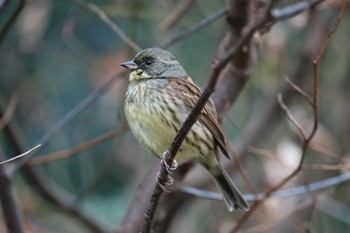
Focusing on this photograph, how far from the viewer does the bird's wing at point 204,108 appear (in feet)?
11.4

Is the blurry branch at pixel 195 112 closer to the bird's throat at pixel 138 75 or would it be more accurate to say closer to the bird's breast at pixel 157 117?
the bird's breast at pixel 157 117

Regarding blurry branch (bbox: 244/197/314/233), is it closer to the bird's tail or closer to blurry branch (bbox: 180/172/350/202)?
blurry branch (bbox: 180/172/350/202)

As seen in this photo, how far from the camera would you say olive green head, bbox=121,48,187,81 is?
3.66 m

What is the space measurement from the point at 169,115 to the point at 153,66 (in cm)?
40

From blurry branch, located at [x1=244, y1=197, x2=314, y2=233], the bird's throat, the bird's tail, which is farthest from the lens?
blurry branch, located at [x1=244, y1=197, x2=314, y2=233]

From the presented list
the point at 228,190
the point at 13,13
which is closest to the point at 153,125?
the point at 228,190

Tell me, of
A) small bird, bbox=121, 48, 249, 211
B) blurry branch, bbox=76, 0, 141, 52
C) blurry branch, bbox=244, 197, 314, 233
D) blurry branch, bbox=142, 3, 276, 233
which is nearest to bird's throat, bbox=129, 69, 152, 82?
small bird, bbox=121, 48, 249, 211

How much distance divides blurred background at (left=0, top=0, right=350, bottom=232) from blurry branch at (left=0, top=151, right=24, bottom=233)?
161 centimetres

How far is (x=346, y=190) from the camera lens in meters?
5.48

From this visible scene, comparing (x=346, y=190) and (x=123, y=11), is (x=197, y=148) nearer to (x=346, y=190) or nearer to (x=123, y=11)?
(x=123, y=11)

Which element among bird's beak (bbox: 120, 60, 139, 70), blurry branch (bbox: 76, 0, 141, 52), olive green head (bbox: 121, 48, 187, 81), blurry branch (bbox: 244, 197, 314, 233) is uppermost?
blurry branch (bbox: 76, 0, 141, 52)

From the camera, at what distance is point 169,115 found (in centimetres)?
339

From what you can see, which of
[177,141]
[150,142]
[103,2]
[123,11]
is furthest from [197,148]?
[103,2]

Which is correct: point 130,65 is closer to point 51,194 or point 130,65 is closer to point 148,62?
point 148,62
